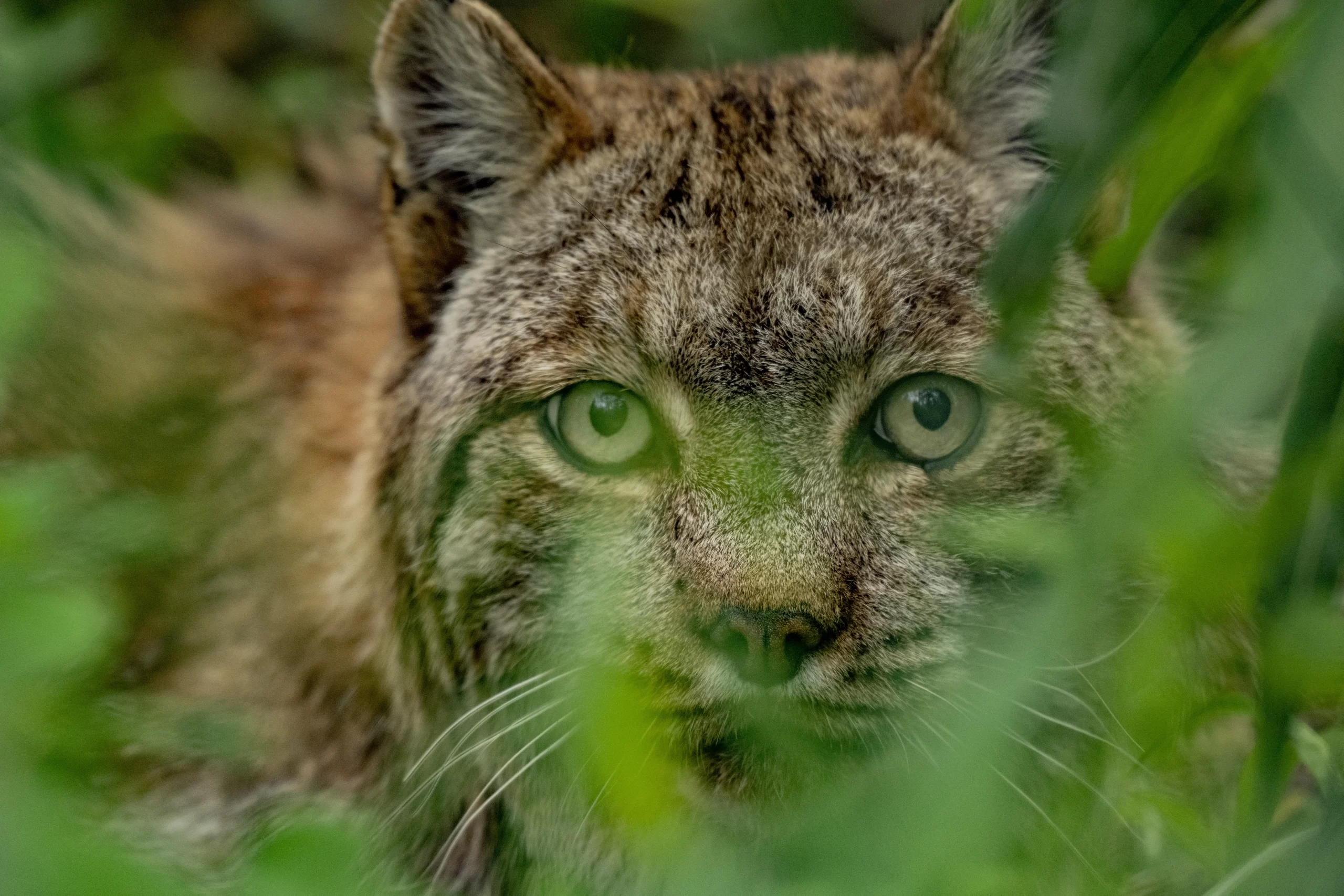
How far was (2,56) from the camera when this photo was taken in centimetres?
395

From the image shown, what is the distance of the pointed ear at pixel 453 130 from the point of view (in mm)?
2998

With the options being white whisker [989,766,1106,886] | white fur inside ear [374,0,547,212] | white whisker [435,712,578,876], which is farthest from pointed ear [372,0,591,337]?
white whisker [989,766,1106,886]

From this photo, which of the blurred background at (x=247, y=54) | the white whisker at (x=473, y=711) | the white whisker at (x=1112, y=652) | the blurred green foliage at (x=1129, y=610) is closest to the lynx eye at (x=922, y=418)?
the blurred green foliage at (x=1129, y=610)

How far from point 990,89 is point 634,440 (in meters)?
1.10

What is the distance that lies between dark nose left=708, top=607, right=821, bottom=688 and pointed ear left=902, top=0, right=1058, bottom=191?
1157 mm

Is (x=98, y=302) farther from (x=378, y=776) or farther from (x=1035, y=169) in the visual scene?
(x=1035, y=169)

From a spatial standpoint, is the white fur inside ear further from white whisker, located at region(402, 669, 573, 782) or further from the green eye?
white whisker, located at region(402, 669, 573, 782)

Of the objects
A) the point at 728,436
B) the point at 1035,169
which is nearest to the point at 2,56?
the point at 728,436

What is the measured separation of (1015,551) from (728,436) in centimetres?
71

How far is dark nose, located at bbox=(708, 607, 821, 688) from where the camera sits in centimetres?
232

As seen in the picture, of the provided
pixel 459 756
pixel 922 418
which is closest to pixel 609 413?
pixel 922 418

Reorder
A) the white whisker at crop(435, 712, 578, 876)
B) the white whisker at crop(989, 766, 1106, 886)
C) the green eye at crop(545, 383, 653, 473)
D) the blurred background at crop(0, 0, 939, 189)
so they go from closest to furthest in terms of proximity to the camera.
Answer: the white whisker at crop(989, 766, 1106, 886) → the white whisker at crop(435, 712, 578, 876) → the green eye at crop(545, 383, 653, 473) → the blurred background at crop(0, 0, 939, 189)

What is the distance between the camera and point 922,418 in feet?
8.82

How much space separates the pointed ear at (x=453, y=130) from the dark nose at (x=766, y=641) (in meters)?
1.18
